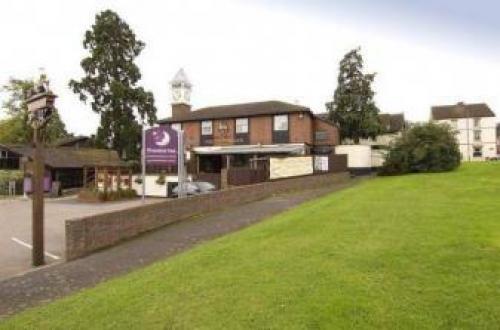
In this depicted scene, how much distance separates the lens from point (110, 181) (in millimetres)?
34188

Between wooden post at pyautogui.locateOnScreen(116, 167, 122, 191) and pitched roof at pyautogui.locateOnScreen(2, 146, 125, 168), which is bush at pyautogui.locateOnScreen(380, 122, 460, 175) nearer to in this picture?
wooden post at pyautogui.locateOnScreen(116, 167, 122, 191)

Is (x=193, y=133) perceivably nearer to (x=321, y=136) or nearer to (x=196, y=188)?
(x=321, y=136)

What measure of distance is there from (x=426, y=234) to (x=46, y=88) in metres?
10.6

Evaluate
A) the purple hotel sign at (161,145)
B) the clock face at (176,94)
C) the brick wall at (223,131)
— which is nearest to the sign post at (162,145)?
the purple hotel sign at (161,145)

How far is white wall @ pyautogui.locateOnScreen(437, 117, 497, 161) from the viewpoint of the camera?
240 feet

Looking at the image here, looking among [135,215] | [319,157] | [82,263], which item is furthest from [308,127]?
[82,263]

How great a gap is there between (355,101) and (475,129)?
37933mm

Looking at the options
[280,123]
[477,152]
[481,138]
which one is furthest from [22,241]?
[477,152]

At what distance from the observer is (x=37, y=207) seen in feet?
41.9

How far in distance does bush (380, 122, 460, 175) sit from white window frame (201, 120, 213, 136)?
1723 cm

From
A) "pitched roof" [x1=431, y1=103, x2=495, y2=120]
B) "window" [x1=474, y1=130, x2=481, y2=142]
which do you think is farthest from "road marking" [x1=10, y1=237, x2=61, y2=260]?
"window" [x1=474, y1=130, x2=481, y2=142]

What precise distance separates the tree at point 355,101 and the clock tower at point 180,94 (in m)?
15.6

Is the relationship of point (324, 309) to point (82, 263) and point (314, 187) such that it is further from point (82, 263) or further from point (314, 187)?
point (314, 187)

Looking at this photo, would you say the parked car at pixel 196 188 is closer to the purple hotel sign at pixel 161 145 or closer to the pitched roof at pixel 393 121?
the purple hotel sign at pixel 161 145
